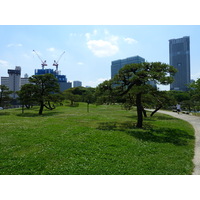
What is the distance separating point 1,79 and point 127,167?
236579 millimetres

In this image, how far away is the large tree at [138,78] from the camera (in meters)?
14.1

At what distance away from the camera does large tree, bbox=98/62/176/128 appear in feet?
46.3

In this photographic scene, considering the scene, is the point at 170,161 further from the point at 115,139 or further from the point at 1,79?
the point at 1,79

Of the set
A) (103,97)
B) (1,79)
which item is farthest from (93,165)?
(1,79)

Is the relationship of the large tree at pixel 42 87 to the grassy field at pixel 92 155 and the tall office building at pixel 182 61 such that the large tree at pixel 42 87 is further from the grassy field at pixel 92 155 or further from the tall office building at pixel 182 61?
the tall office building at pixel 182 61

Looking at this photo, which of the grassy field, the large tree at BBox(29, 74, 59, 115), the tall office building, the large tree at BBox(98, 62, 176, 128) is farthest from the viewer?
the tall office building

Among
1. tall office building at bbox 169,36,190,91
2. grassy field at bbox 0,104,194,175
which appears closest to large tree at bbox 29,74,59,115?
grassy field at bbox 0,104,194,175

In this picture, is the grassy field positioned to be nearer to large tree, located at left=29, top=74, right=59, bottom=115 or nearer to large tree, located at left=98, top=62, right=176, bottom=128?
large tree, located at left=98, top=62, right=176, bottom=128

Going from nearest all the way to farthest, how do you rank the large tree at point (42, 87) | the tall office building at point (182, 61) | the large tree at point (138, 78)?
the large tree at point (138, 78) → the large tree at point (42, 87) → the tall office building at point (182, 61)

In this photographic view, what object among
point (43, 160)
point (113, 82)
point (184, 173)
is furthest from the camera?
point (113, 82)

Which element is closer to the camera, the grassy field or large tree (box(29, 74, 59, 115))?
the grassy field

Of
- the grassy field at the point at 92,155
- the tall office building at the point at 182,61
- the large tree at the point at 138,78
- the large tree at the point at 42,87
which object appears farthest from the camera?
the tall office building at the point at 182,61

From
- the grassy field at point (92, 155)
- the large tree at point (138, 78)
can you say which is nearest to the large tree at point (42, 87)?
the large tree at point (138, 78)

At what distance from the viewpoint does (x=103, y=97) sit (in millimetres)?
17297
